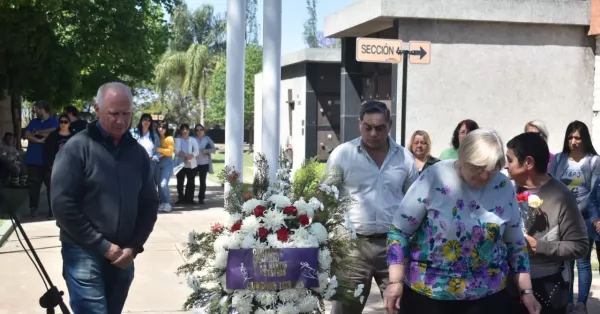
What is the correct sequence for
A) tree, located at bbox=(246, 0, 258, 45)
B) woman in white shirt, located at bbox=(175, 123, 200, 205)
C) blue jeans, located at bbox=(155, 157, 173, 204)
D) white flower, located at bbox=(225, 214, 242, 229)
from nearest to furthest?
white flower, located at bbox=(225, 214, 242, 229)
blue jeans, located at bbox=(155, 157, 173, 204)
woman in white shirt, located at bbox=(175, 123, 200, 205)
tree, located at bbox=(246, 0, 258, 45)

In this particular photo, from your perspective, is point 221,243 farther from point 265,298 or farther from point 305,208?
point 305,208

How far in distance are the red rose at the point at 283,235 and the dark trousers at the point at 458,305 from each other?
68 centimetres

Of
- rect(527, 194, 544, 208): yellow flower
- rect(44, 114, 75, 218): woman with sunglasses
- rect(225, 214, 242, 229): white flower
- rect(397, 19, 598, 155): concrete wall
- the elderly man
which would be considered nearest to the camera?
the elderly man

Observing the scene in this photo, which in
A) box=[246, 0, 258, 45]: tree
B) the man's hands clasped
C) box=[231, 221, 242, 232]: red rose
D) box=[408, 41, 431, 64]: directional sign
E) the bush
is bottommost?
the man's hands clasped

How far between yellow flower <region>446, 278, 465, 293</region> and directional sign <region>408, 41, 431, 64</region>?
19.3 ft

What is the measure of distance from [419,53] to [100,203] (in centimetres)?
617

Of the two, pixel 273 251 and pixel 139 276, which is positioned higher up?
pixel 273 251

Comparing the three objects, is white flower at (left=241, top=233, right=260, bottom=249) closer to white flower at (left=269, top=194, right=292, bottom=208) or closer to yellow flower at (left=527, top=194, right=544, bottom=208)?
white flower at (left=269, top=194, right=292, bottom=208)

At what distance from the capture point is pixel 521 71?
14.3 m

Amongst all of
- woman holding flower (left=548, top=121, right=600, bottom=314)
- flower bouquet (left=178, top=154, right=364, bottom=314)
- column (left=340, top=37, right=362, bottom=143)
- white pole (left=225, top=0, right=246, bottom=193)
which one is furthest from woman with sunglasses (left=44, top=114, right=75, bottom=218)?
flower bouquet (left=178, top=154, right=364, bottom=314)

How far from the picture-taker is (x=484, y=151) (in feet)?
12.1

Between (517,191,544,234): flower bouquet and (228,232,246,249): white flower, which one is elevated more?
(517,191,544,234): flower bouquet

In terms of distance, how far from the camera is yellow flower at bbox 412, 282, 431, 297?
387 cm

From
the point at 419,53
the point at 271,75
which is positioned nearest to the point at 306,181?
the point at 271,75
